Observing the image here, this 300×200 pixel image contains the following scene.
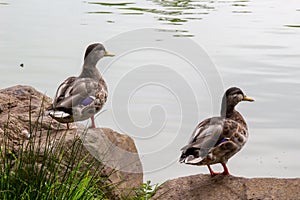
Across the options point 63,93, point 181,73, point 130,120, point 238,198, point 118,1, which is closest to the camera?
point 238,198

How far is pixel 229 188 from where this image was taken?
702cm

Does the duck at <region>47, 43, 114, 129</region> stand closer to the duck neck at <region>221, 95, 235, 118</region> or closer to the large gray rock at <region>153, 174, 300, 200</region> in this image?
the large gray rock at <region>153, 174, 300, 200</region>

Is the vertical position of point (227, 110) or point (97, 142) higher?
point (227, 110)

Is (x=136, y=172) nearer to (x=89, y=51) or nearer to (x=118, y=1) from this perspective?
(x=89, y=51)

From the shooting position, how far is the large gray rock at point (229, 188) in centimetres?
675

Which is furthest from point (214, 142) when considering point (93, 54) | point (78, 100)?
point (93, 54)

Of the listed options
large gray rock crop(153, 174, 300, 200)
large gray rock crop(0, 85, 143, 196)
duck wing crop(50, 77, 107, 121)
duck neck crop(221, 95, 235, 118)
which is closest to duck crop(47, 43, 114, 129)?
duck wing crop(50, 77, 107, 121)

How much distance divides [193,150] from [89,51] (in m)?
2.82

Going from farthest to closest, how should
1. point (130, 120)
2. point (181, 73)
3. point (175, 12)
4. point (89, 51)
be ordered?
point (175, 12) < point (181, 73) < point (130, 120) < point (89, 51)

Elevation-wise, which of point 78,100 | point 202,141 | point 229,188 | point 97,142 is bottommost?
point 229,188

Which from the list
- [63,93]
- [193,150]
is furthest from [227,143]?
[63,93]

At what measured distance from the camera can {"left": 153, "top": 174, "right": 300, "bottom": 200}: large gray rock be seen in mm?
6746

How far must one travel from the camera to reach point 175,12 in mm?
24500

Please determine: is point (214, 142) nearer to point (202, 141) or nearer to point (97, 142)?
point (202, 141)
